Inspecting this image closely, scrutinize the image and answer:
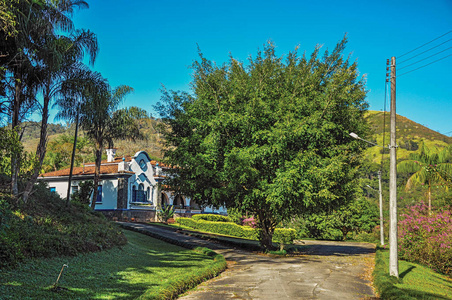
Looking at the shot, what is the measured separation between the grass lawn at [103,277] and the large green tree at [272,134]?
17.0ft

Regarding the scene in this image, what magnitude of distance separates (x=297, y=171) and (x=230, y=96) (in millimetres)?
5215

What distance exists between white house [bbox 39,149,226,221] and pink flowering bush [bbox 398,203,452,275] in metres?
20.8

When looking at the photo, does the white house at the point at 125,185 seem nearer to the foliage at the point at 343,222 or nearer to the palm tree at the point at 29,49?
the foliage at the point at 343,222

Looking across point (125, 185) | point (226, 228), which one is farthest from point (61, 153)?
point (226, 228)

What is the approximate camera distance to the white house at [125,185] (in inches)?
1464

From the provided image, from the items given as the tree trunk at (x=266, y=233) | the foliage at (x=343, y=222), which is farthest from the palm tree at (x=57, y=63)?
the foliage at (x=343, y=222)

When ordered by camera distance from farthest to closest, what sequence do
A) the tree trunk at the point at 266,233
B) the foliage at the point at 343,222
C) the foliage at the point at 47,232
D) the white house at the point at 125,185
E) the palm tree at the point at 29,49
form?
the foliage at the point at 343,222
the white house at the point at 125,185
the tree trunk at the point at 266,233
the palm tree at the point at 29,49
the foliage at the point at 47,232

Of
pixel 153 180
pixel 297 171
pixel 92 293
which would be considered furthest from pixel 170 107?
pixel 153 180

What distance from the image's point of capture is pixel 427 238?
1934 centimetres

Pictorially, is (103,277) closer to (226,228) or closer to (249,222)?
(226,228)

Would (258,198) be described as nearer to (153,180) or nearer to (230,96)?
(230,96)

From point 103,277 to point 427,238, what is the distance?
658 inches

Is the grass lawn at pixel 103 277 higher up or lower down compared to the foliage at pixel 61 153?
lower down

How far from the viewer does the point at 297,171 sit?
1752cm
